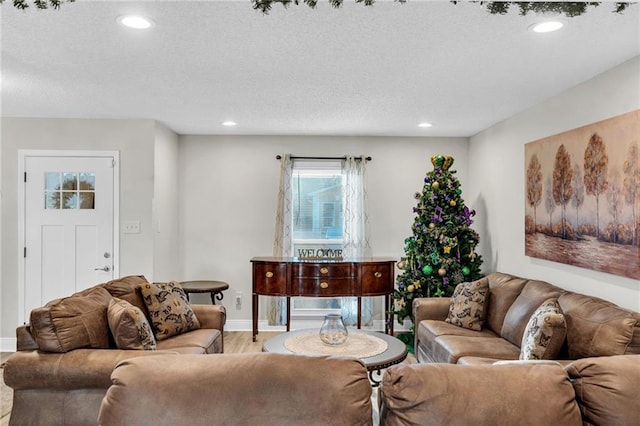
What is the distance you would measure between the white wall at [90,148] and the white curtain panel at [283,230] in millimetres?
1499

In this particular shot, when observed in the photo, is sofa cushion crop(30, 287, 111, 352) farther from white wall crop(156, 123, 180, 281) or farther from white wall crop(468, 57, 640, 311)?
white wall crop(468, 57, 640, 311)

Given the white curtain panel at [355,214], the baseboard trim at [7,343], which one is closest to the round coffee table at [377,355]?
the white curtain panel at [355,214]

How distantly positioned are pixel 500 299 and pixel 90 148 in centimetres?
418

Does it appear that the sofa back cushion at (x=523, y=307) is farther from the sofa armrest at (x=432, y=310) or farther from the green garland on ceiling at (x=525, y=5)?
the green garland on ceiling at (x=525, y=5)

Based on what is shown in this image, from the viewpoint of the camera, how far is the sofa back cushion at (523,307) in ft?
10.3

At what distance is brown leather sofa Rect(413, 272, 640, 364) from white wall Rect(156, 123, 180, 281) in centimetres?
271

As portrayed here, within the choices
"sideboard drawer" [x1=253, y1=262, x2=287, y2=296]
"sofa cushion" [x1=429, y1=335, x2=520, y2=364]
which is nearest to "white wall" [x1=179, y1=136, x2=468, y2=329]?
"sideboard drawer" [x1=253, y1=262, x2=287, y2=296]

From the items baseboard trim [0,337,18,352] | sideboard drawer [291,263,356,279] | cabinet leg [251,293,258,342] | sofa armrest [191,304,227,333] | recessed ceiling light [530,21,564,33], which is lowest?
baseboard trim [0,337,18,352]

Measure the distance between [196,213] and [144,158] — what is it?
3.63ft

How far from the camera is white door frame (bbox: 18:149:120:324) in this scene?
179 inches

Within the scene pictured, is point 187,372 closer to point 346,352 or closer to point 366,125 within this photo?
point 346,352

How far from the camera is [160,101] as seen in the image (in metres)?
3.82

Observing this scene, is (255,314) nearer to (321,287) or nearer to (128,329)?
(321,287)

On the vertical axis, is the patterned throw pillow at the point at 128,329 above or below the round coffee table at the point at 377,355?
above
